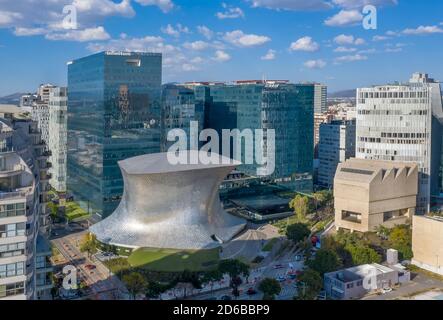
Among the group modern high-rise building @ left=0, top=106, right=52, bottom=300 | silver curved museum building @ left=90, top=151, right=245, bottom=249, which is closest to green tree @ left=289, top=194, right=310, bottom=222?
silver curved museum building @ left=90, top=151, right=245, bottom=249

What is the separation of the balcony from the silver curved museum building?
9.65 metres

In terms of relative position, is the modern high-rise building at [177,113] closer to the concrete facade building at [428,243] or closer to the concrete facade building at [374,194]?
the concrete facade building at [374,194]

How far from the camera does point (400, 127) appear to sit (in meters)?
27.3

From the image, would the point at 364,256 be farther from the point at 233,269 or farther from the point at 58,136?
the point at 58,136

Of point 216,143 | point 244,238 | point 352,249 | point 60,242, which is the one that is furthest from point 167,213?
point 216,143

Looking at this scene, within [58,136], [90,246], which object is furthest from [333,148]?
[90,246]

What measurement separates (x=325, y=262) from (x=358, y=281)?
1451 mm

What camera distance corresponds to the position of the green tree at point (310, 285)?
1639 cm

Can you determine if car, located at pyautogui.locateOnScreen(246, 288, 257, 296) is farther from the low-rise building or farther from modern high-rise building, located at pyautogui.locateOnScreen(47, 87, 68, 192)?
modern high-rise building, located at pyautogui.locateOnScreen(47, 87, 68, 192)

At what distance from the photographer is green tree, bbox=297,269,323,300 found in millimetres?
16391

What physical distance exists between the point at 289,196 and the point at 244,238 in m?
9.10

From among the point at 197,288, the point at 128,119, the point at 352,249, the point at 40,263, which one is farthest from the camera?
the point at 128,119

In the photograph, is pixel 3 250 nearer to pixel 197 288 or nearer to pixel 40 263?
pixel 40 263

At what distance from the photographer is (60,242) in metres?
24.6
